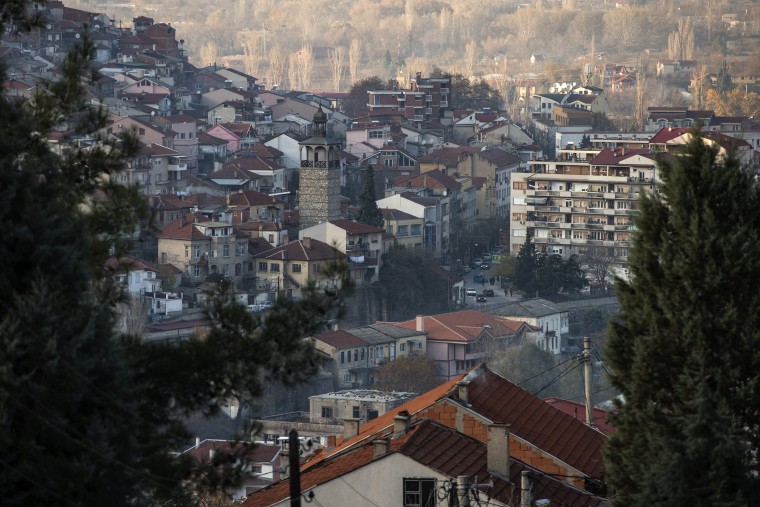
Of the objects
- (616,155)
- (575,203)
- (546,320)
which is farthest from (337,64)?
(546,320)

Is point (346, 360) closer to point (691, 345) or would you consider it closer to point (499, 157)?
point (499, 157)

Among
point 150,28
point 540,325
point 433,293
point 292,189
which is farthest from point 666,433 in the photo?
point 150,28

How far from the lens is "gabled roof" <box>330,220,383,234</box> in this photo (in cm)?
3600

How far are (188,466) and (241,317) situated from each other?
0.54 m

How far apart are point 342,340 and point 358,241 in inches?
207

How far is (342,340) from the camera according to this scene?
3103cm

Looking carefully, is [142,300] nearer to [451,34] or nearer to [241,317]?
[241,317]

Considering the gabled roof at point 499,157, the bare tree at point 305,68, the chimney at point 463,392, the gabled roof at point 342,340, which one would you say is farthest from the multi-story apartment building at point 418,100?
the chimney at point 463,392

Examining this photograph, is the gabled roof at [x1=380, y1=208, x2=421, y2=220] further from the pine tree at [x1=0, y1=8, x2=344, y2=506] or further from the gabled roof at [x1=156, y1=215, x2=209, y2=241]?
the pine tree at [x1=0, y1=8, x2=344, y2=506]

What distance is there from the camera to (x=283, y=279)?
112 feet

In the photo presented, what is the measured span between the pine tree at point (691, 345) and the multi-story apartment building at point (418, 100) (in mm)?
47346

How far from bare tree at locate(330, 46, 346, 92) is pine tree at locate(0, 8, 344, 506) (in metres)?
77.6

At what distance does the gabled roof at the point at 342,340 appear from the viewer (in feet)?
100

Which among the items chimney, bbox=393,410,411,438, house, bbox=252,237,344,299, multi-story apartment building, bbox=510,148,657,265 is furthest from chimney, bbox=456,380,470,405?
multi-story apartment building, bbox=510,148,657,265
